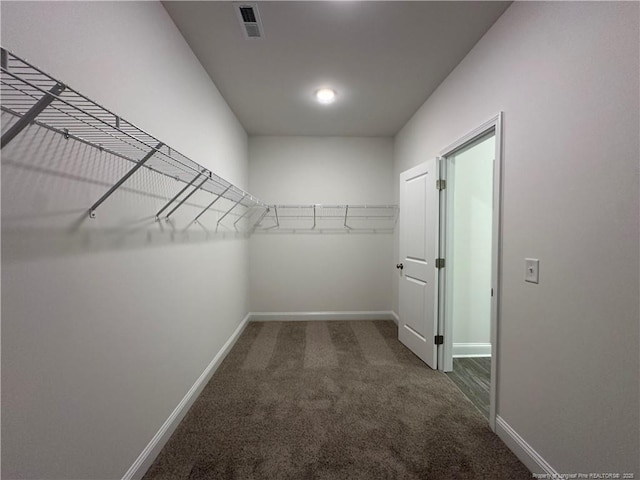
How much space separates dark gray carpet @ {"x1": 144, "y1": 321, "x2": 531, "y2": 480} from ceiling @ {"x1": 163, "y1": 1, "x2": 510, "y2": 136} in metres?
2.66

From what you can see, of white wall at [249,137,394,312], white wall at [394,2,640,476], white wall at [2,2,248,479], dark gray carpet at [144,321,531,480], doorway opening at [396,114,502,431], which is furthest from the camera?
white wall at [249,137,394,312]

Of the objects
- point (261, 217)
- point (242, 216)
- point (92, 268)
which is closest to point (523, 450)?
point (92, 268)

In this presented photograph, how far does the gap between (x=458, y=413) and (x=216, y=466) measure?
1657mm

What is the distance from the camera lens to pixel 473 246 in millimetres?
2998

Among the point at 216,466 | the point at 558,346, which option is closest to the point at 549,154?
the point at 558,346

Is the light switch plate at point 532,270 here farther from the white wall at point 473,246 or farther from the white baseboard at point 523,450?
the white wall at point 473,246

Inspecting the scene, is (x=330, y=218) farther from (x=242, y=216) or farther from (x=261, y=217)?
(x=242, y=216)

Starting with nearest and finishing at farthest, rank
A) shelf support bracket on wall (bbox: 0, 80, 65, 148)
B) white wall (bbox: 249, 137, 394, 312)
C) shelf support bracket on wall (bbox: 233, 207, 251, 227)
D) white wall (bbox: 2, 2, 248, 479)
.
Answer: shelf support bracket on wall (bbox: 0, 80, 65, 148), white wall (bbox: 2, 2, 248, 479), shelf support bracket on wall (bbox: 233, 207, 251, 227), white wall (bbox: 249, 137, 394, 312)

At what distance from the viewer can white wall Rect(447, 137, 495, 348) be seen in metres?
2.96

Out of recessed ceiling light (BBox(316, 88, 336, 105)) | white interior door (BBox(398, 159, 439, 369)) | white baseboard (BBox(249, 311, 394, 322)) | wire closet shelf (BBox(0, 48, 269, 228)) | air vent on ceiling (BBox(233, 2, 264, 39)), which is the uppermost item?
recessed ceiling light (BBox(316, 88, 336, 105))

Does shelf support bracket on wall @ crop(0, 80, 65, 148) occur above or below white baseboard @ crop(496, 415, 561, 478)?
above

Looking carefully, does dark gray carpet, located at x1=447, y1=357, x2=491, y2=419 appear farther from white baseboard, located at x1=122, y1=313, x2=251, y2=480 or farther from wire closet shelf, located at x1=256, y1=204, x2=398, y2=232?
white baseboard, located at x1=122, y1=313, x2=251, y2=480

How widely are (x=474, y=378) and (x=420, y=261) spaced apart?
1162mm

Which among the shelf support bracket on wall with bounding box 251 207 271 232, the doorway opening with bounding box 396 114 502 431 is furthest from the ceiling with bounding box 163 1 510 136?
the shelf support bracket on wall with bounding box 251 207 271 232
